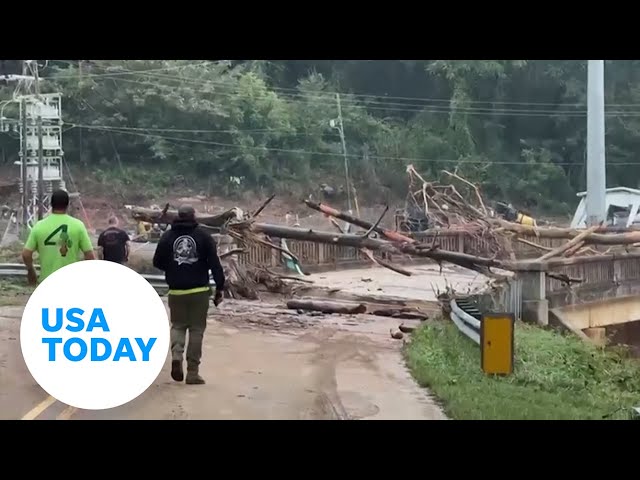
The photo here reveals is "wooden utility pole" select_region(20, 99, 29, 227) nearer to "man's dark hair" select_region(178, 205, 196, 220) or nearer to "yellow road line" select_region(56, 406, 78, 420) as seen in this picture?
"man's dark hair" select_region(178, 205, 196, 220)

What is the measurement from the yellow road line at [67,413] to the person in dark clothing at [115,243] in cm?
94

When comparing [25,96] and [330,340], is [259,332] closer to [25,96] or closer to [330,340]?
[330,340]

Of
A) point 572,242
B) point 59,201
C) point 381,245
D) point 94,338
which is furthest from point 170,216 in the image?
point 572,242

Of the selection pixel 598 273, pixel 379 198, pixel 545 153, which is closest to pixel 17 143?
pixel 379 198

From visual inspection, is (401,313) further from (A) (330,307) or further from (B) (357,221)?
(B) (357,221)

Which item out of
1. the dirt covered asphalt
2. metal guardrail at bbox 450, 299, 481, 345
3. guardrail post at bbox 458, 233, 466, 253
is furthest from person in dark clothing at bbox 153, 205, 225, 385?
guardrail post at bbox 458, 233, 466, 253

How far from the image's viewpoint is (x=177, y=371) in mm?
5055

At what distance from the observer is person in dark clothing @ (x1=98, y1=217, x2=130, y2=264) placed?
5270 mm

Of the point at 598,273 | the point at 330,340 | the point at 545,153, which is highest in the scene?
the point at 545,153

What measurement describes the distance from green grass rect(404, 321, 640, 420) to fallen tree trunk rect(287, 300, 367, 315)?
16.8 inches

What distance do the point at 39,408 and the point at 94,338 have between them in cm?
50

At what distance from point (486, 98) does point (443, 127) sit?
32 centimetres

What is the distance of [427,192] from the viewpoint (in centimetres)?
559
